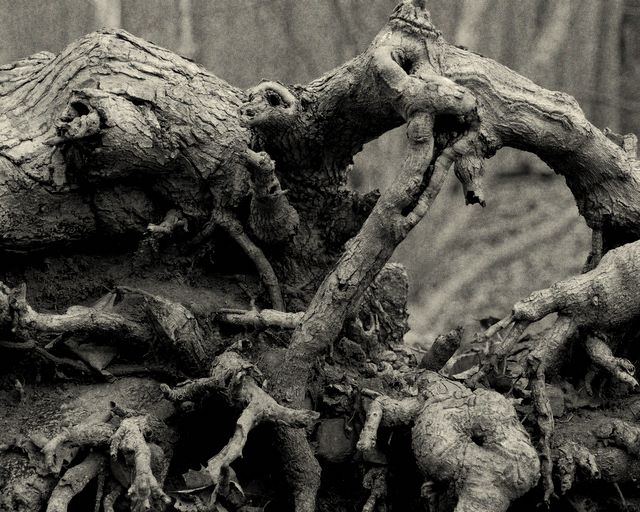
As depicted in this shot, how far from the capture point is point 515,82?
1968 millimetres

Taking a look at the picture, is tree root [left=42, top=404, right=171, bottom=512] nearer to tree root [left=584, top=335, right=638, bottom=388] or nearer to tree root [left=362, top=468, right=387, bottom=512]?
tree root [left=362, top=468, right=387, bottom=512]

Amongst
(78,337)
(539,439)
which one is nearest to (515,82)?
(539,439)

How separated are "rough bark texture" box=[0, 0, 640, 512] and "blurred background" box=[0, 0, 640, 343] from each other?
0.99 m

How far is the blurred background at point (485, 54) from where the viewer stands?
3.03 m

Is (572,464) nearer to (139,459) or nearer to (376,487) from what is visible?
(376,487)

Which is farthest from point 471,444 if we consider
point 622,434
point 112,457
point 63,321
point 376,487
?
point 63,321

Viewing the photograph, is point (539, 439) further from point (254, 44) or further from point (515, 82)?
point (254, 44)

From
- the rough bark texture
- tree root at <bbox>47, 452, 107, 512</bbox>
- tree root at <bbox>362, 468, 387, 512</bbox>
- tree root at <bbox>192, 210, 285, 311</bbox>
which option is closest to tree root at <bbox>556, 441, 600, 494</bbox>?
the rough bark texture

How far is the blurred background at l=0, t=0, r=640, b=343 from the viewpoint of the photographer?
9.93ft

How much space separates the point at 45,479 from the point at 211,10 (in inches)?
70.3

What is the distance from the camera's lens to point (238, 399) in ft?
5.40

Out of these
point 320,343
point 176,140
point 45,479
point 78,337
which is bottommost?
point 45,479

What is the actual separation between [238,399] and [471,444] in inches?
15.0

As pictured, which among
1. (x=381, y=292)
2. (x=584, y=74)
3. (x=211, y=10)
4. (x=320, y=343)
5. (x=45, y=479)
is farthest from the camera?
(x=584, y=74)
